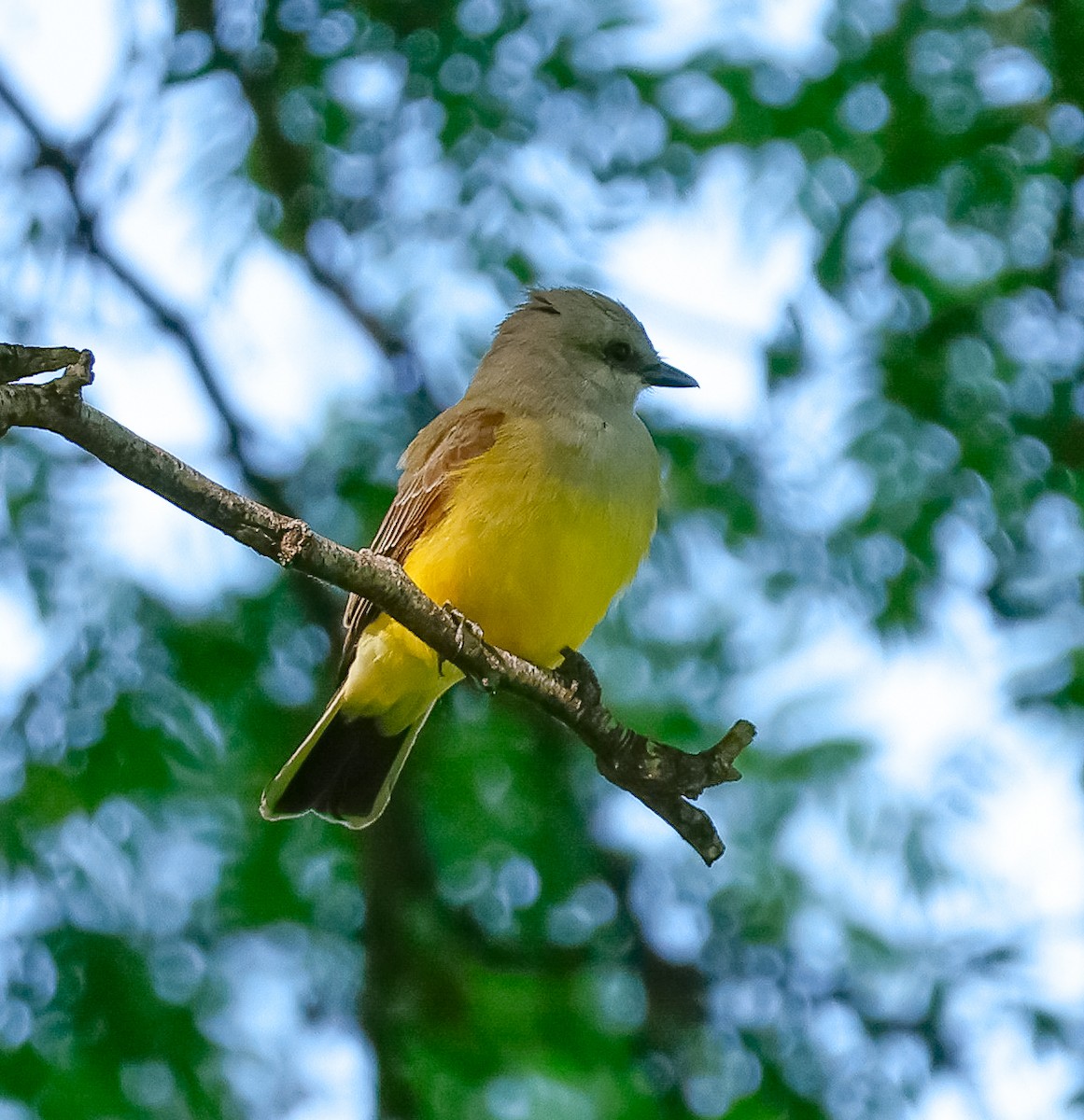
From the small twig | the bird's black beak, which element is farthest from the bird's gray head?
the small twig

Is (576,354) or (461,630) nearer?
(461,630)

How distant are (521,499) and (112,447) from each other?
76.2 inches

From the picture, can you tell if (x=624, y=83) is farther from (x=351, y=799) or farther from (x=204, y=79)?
(x=351, y=799)

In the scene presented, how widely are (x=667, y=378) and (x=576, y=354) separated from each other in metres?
0.37

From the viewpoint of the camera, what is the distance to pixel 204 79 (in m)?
6.78

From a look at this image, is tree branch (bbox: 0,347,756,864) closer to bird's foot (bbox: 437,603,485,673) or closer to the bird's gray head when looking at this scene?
bird's foot (bbox: 437,603,485,673)

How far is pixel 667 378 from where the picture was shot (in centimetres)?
607

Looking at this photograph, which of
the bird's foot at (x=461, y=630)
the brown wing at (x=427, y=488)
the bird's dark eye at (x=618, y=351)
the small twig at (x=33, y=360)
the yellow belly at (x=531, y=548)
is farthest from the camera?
the bird's dark eye at (x=618, y=351)

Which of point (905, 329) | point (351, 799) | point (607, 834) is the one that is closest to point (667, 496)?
point (905, 329)

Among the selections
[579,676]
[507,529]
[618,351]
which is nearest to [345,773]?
[579,676]

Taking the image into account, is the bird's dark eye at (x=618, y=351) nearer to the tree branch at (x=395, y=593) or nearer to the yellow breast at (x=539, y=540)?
the yellow breast at (x=539, y=540)

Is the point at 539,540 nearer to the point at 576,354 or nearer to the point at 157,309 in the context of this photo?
the point at 576,354

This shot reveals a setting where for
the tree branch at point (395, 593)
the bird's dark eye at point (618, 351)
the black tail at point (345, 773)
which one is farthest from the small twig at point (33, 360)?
the bird's dark eye at point (618, 351)

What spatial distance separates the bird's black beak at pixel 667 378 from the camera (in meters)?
6.06
